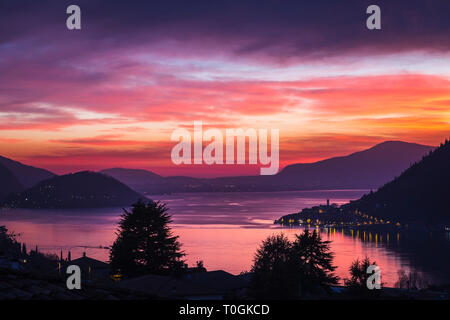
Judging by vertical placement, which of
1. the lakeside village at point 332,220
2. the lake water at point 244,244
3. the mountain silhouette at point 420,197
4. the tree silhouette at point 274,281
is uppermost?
the mountain silhouette at point 420,197

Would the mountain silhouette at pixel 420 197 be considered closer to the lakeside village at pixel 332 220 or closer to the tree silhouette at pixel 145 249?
the lakeside village at pixel 332 220

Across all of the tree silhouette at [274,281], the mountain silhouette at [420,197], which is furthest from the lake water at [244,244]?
the tree silhouette at [274,281]

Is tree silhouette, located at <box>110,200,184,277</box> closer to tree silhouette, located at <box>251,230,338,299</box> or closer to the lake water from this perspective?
tree silhouette, located at <box>251,230,338,299</box>

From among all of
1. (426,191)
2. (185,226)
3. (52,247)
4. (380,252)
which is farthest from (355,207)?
(52,247)

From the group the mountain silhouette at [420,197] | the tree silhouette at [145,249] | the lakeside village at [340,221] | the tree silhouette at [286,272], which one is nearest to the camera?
the tree silhouette at [286,272]
